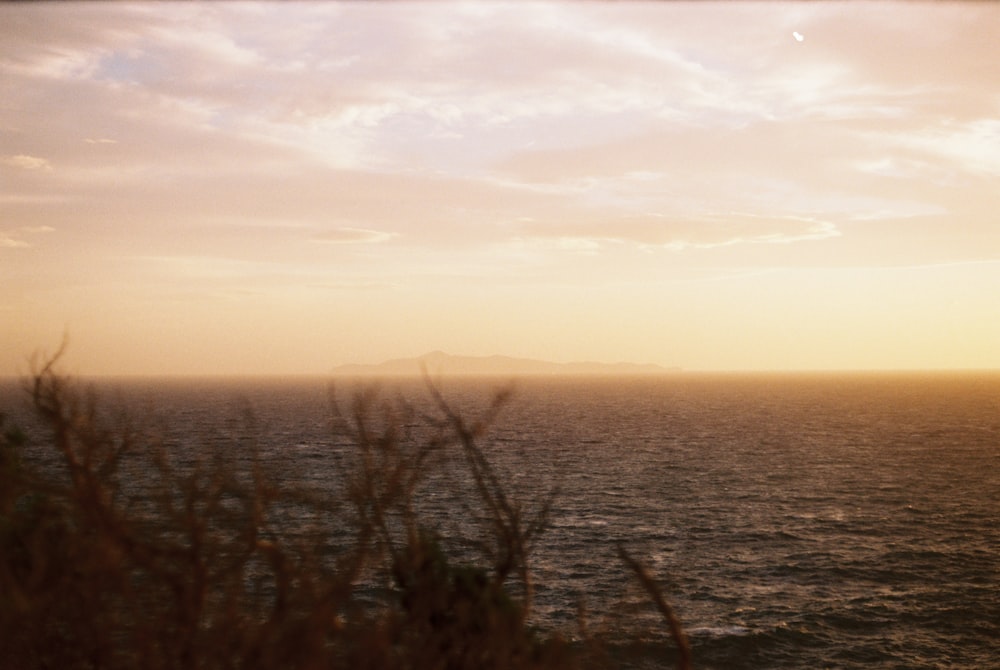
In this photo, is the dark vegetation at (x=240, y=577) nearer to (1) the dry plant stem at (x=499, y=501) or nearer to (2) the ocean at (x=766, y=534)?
(1) the dry plant stem at (x=499, y=501)

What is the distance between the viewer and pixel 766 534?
59.8 m

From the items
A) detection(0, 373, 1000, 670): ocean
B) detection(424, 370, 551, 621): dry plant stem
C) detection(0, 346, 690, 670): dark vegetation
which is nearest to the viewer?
detection(0, 346, 690, 670): dark vegetation

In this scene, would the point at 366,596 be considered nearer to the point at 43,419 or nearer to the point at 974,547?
the point at 43,419

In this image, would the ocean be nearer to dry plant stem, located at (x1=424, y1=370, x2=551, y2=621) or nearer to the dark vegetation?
dry plant stem, located at (x1=424, y1=370, x2=551, y2=621)

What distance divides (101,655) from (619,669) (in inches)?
1168

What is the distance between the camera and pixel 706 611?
1686 inches

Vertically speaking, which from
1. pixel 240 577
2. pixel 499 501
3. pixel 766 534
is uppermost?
pixel 499 501

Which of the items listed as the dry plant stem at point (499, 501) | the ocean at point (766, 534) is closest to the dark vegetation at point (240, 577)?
the dry plant stem at point (499, 501)

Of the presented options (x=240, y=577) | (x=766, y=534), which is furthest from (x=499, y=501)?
(x=766, y=534)

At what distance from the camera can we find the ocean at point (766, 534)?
38938 millimetres

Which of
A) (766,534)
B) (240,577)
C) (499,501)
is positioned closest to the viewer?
(499,501)

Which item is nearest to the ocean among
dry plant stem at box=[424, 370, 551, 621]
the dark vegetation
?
dry plant stem at box=[424, 370, 551, 621]

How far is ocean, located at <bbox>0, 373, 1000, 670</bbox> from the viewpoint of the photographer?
38.9 metres

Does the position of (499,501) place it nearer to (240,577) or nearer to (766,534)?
(240,577)
